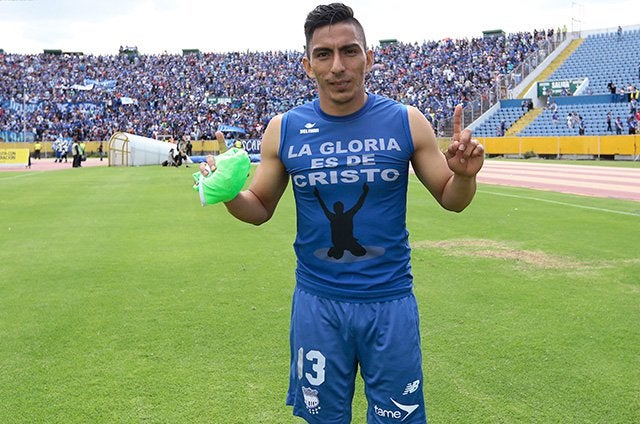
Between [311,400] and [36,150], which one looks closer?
[311,400]

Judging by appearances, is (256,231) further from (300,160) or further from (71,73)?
(71,73)

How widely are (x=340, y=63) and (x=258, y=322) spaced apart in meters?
3.55

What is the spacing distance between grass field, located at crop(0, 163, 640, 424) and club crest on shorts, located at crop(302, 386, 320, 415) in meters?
1.20

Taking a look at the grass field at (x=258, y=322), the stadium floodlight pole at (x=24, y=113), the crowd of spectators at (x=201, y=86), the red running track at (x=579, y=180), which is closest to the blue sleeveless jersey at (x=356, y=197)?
the grass field at (x=258, y=322)

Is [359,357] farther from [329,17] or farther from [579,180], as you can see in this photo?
[579,180]

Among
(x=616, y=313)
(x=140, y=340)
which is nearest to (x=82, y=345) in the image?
(x=140, y=340)

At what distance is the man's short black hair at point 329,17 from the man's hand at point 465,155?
2.04 feet

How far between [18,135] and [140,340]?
52.2 meters

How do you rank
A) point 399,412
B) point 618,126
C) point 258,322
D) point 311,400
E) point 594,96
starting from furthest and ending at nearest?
point 594,96 → point 618,126 → point 258,322 → point 311,400 → point 399,412

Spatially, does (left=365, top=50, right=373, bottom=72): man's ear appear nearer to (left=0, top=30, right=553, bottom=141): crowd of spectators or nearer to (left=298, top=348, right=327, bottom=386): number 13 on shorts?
(left=298, top=348, right=327, bottom=386): number 13 on shorts

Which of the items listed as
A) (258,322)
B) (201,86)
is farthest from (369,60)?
(201,86)

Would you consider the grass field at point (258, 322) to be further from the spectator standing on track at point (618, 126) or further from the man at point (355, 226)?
the spectator standing on track at point (618, 126)

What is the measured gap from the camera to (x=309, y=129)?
275 cm

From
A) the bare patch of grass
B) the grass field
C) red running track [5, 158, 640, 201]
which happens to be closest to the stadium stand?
red running track [5, 158, 640, 201]
